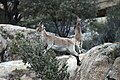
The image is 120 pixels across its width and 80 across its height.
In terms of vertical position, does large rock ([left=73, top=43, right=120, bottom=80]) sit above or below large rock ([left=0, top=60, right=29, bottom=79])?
above

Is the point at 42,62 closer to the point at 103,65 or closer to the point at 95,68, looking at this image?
the point at 95,68

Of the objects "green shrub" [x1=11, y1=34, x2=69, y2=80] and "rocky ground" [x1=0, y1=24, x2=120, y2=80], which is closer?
"rocky ground" [x1=0, y1=24, x2=120, y2=80]


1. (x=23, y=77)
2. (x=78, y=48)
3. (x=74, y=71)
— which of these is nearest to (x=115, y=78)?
(x=74, y=71)

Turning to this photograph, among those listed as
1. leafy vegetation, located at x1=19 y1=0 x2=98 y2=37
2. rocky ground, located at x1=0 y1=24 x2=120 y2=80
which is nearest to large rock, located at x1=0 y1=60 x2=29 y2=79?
rocky ground, located at x1=0 y1=24 x2=120 y2=80

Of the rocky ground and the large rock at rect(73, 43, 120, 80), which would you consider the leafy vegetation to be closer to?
the rocky ground

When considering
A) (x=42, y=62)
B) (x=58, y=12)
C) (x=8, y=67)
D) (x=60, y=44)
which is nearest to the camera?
(x=42, y=62)

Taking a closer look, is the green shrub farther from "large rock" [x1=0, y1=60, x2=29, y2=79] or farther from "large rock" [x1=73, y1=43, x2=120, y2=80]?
"large rock" [x1=0, y1=60, x2=29, y2=79]

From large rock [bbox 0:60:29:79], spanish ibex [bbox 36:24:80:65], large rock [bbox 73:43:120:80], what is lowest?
large rock [bbox 0:60:29:79]

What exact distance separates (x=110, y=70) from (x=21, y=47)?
11.9 ft

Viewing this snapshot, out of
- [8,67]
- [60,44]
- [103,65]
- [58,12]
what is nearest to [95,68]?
[103,65]

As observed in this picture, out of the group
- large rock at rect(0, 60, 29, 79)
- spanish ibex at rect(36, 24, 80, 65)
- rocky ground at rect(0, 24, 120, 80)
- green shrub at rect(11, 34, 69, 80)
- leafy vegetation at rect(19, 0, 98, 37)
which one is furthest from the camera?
leafy vegetation at rect(19, 0, 98, 37)

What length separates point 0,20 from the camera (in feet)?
89.6

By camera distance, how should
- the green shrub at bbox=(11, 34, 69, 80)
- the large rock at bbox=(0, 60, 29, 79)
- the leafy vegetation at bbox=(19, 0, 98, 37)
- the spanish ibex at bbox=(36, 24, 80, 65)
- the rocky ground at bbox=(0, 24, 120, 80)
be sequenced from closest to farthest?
the rocky ground at bbox=(0, 24, 120, 80)
the green shrub at bbox=(11, 34, 69, 80)
the large rock at bbox=(0, 60, 29, 79)
the spanish ibex at bbox=(36, 24, 80, 65)
the leafy vegetation at bbox=(19, 0, 98, 37)

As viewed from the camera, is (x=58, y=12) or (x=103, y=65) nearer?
(x=103, y=65)
